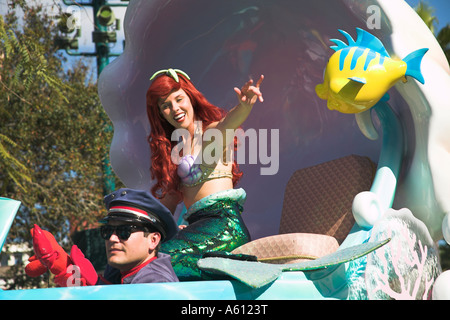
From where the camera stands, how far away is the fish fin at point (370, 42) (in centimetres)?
288

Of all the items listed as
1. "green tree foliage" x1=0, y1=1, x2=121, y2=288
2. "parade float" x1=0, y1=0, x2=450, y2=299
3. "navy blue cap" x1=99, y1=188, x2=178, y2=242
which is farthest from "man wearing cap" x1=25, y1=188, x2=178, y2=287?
"green tree foliage" x1=0, y1=1, x2=121, y2=288

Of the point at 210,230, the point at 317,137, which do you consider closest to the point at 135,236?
the point at 210,230

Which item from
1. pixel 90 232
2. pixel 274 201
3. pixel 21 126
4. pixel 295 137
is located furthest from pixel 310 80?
pixel 21 126

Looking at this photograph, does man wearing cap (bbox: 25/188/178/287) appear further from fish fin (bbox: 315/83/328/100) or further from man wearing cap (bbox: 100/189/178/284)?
fish fin (bbox: 315/83/328/100)

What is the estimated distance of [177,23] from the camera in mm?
3848

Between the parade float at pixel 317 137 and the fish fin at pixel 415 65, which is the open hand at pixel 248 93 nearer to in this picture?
the parade float at pixel 317 137

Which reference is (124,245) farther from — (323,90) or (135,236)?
(323,90)

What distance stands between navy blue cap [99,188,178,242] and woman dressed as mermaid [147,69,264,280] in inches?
15.9

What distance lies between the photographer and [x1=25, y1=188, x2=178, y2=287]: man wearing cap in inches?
96.9

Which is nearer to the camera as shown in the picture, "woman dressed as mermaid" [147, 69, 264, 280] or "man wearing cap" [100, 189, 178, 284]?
"man wearing cap" [100, 189, 178, 284]

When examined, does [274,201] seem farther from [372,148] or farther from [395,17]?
[395,17]

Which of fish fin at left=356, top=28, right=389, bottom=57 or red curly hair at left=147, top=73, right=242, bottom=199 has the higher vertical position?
fish fin at left=356, top=28, right=389, bottom=57

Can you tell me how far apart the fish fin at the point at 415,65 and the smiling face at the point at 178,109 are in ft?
3.85

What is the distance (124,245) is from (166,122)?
1.27 m
